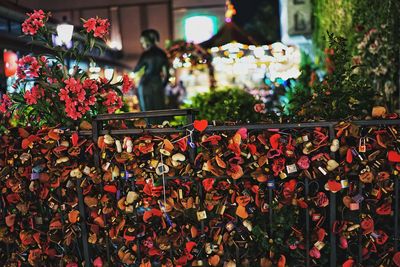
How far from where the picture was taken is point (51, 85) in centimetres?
365

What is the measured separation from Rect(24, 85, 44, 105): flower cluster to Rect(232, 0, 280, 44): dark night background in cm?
1997

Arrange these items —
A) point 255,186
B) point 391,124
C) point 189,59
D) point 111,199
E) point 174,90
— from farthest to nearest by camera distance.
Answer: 1. point 174,90
2. point 189,59
3. point 111,199
4. point 255,186
5. point 391,124

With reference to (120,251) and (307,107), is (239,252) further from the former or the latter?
(307,107)

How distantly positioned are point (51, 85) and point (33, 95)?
0.17 metres

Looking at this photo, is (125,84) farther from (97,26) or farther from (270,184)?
(270,184)

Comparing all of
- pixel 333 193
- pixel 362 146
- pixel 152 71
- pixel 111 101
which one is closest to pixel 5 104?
pixel 111 101

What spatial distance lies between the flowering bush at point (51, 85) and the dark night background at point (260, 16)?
19674 millimetres

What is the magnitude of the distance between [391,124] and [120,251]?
229cm

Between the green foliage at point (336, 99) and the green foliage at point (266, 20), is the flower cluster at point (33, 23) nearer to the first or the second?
the green foliage at point (336, 99)

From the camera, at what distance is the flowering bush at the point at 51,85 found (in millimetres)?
3635

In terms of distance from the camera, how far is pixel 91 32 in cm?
376

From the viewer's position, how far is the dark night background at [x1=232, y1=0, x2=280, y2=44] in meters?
22.9

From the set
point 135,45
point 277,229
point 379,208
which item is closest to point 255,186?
point 277,229

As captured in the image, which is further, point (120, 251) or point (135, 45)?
point (135, 45)
